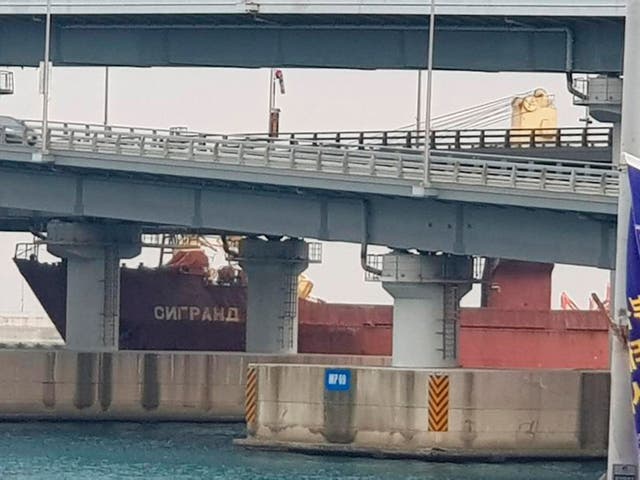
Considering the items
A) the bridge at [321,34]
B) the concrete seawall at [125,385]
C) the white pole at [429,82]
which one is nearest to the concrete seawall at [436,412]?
the white pole at [429,82]

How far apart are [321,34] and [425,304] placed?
11.2m

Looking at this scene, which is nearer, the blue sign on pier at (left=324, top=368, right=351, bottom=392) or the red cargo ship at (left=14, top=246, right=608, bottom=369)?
the blue sign on pier at (left=324, top=368, right=351, bottom=392)

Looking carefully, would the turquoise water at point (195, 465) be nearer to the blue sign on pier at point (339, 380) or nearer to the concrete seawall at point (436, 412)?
the concrete seawall at point (436, 412)

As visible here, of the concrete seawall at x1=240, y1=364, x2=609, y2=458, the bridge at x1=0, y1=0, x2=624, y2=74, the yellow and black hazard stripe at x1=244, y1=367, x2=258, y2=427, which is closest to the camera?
the concrete seawall at x1=240, y1=364, x2=609, y2=458

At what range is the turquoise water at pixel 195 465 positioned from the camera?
176 ft

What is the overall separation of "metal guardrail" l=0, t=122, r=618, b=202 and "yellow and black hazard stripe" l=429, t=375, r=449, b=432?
654 centimetres

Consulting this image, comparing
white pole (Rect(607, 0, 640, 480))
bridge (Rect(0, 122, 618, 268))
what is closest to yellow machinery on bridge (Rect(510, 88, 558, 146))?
bridge (Rect(0, 122, 618, 268))

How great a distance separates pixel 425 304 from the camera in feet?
195

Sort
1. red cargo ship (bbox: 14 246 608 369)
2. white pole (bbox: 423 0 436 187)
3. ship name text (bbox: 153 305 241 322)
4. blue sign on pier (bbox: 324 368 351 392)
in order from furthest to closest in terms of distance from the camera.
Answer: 1. ship name text (bbox: 153 305 241 322)
2. red cargo ship (bbox: 14 246 608 369)
3. blue sign on pier (bbox: 324 368 351 392)
4. white pole (bbox: 423 0 436 187)

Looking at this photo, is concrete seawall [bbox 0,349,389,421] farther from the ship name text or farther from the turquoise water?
the ship name text

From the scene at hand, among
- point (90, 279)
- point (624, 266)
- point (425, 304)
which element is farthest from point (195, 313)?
point (624, 266)

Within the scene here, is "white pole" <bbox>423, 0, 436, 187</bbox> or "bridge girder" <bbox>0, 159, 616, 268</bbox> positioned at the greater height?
"white pole" <bbox>423, 0, 436, 187</bbox>

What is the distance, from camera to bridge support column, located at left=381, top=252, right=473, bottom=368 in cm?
5931

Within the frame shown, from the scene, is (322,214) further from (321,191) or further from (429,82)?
(429,82)
